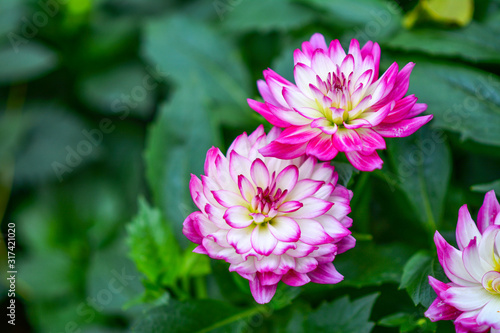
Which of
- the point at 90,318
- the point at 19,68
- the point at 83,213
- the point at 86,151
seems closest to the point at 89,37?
the point at 19,68

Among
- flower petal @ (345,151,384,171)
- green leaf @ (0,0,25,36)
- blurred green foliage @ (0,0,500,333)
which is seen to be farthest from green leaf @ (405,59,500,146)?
green leaf @ (0,0,25,36)

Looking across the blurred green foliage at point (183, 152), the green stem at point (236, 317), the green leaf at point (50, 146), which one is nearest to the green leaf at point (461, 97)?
the blurred green foliage at point (183, 152)

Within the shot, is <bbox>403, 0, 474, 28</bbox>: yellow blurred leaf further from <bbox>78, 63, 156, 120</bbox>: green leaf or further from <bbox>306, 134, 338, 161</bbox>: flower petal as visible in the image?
<bbox>78, 63, 156, 120</bbox>: green leaf

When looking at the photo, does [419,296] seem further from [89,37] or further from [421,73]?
[89,37]

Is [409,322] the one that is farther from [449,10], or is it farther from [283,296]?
[449,10]

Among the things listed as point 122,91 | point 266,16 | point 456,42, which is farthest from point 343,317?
point 122,91
